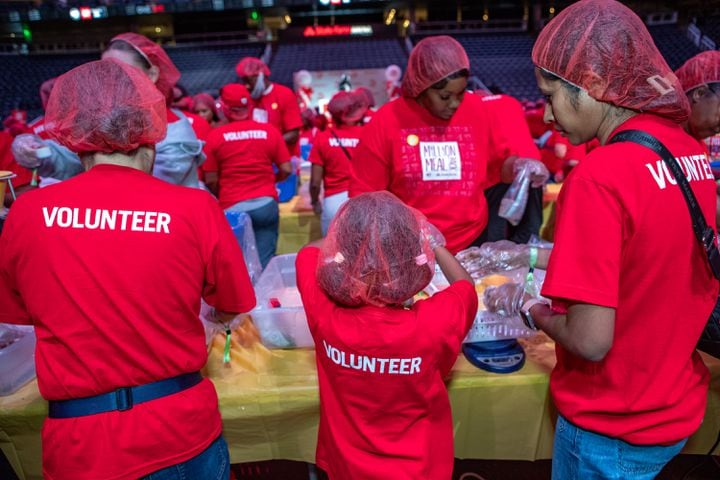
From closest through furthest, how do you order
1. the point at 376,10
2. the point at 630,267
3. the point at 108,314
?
the point at 630,267
the point at 108,314
the point at 376,10

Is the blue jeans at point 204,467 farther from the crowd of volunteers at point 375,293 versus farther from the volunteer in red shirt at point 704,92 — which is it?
the volunteer in red shirt at point 704,92

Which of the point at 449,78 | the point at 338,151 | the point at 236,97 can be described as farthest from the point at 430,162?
the point at 236,97

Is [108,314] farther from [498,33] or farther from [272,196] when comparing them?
[498,33]

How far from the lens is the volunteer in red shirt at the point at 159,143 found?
2035mm

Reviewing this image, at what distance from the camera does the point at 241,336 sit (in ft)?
5.94

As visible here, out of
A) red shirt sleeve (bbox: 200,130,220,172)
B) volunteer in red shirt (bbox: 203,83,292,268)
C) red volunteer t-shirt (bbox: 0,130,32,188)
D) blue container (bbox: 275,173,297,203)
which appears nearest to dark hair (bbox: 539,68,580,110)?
volunteer in red shirt (bbox: 203,83,292,268)

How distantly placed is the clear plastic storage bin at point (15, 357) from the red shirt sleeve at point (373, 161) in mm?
1305

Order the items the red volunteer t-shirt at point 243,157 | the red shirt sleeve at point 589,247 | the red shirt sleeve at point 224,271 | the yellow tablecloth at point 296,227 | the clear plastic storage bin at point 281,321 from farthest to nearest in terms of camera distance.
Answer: the yellow tablecloth at point 296,227 < the red volunteer t-shirt at point 243,157 < the clear plastic storage bin at point 281,321 < the red shirt sleeve at point 224,271 < the red shirt sleeve at point 589,247

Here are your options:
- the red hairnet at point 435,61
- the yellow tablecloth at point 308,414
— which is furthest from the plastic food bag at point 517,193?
the yellow tablecloth at point 308,414

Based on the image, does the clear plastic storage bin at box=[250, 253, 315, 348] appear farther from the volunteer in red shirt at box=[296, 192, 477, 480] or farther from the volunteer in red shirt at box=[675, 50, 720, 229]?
the volunteer in red shirt at box=[675, 50, 720, 229]

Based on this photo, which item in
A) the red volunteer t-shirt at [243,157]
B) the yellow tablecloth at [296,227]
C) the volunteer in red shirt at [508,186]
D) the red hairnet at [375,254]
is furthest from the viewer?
the yellow tablecloth at [296,227]

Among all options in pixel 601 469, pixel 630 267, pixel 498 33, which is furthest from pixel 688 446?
pixel 498 33

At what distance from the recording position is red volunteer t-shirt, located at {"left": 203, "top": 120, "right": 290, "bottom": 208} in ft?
11.6

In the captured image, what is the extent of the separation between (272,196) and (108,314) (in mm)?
2680
